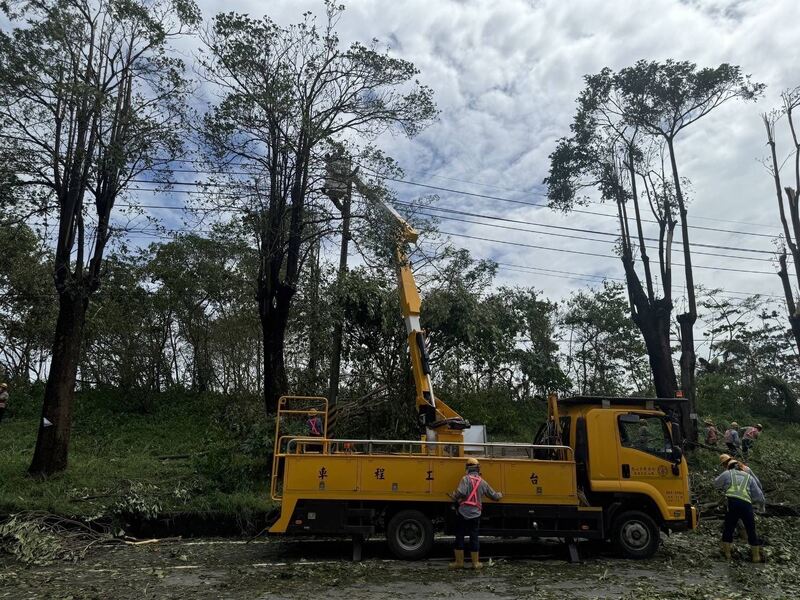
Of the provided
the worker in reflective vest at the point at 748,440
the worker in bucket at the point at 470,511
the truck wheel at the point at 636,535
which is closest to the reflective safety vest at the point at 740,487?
the truck wheel at the point at 636,535

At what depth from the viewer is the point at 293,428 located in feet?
42.1

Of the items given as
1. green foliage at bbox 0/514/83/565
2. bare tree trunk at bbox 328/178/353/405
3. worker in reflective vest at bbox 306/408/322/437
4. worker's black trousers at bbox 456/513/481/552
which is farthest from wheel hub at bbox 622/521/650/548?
green foliage at bbox 0/514/83/565

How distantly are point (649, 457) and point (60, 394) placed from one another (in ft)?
37.8

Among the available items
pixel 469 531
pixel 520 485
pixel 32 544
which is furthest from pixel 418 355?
pixel 32 544

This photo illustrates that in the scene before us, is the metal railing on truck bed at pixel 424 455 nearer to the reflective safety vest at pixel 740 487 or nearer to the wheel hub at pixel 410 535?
the wheel hub at pixel 410 535

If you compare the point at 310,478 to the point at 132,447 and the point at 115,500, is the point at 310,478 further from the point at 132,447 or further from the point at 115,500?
the point at 132,447

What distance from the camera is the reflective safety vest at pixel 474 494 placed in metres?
8.54

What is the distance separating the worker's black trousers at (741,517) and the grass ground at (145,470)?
8.05 metres

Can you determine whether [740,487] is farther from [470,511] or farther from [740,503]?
[470,511]

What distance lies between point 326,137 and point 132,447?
10.5 metres

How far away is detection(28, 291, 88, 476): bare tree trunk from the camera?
12414mm

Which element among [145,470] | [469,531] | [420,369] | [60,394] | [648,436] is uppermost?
[420,369]

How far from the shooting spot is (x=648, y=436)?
988cm

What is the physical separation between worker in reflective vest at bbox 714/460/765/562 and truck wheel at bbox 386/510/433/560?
4725mm
